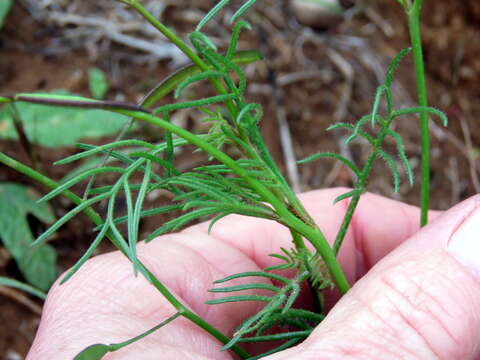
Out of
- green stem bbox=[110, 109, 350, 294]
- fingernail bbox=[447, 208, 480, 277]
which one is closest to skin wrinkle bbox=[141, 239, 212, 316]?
green stem bbox=[110, 109, 350, 294]

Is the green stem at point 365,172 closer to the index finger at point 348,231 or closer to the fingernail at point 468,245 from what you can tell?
the fingernail at point 468,245

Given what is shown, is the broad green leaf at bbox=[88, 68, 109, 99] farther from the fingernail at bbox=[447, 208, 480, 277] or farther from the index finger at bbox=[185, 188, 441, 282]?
the fingernail at bbox=[447, 208, 480, 277]

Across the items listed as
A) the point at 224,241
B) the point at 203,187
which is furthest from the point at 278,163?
the point at 203,187

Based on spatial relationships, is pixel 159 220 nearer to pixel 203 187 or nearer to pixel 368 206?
pixel 368 206

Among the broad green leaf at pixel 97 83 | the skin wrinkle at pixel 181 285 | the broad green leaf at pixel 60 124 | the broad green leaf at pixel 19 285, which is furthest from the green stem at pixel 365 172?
the broad green leaf at pixel 97 83

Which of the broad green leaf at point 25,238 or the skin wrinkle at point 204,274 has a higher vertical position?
the skin wrinkle at point 204,274

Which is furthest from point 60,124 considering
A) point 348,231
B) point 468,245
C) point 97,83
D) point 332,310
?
point 468,245

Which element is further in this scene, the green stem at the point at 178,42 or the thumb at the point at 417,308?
the thumb at the point at 417,308
